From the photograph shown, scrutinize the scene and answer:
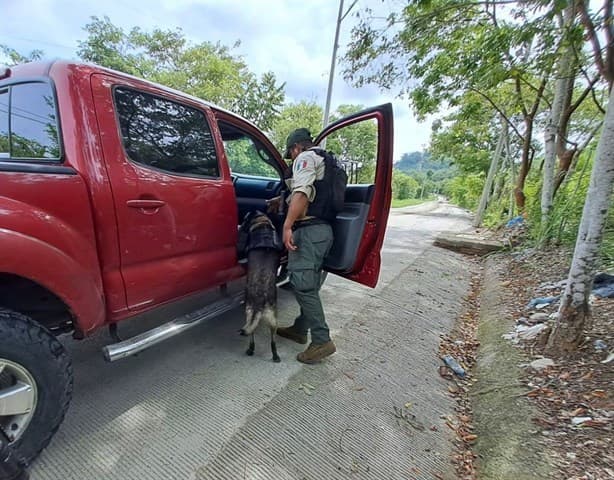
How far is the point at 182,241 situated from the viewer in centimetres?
200

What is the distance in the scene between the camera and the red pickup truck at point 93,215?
51.9 inches

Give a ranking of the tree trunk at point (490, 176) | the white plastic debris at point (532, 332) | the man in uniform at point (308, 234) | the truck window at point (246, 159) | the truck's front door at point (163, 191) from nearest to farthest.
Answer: the truck's front door at point (163, 191) → the man in uniform at point (308, 234) → the white plastic debris at point (532, 332) → the truck window at point (246, 159) → the tree trunk at point (490, 176)

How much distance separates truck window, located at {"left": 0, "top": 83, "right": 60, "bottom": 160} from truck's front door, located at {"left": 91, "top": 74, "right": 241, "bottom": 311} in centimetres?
22

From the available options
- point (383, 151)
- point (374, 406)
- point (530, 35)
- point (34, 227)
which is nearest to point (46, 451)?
point (34, 227)

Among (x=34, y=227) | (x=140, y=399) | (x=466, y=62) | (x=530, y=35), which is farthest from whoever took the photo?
(x=466, y=62)

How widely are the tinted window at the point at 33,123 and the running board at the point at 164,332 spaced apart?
1018 millimetres

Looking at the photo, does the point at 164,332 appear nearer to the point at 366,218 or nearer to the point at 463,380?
the point at 366,218

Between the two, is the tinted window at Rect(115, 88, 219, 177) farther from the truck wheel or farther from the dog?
the truck wheel

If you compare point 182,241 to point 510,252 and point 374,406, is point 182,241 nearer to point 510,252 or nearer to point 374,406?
point 374,406

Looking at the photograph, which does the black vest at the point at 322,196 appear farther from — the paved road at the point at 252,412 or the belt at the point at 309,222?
the paved road at the point at 252,412

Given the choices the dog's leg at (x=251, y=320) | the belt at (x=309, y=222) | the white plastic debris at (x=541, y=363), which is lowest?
the white plastic debris at (x=541, y=363)

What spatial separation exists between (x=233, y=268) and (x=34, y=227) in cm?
134

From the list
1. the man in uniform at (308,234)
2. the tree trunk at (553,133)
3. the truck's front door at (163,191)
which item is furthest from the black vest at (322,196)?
the tree trunk at (553,133)

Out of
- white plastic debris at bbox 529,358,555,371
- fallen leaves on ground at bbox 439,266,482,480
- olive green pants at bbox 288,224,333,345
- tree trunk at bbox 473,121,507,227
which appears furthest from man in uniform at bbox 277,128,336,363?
tree trunk at bbox 473,121,507,227
